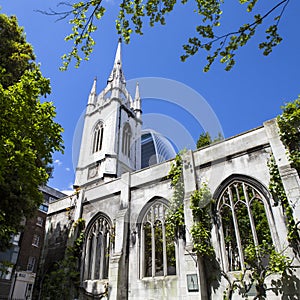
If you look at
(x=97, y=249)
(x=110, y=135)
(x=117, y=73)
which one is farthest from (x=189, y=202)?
(x=117, y=73)

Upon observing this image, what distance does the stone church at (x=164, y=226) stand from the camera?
886cm

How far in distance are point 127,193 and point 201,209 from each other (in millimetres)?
4552

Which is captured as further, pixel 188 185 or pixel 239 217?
pixel 188 185

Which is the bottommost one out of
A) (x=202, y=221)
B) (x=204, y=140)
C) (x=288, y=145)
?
(x=202, y=221)

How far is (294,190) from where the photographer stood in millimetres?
8234

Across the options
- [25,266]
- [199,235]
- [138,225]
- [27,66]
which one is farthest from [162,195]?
[25,266]

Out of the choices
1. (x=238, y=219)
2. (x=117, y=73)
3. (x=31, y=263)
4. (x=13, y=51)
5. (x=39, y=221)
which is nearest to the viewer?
(x=238, y=219)

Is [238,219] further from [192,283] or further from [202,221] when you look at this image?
[192,283]

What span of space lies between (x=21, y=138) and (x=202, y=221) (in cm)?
760

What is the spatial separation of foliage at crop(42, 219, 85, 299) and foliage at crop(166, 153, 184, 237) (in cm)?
596

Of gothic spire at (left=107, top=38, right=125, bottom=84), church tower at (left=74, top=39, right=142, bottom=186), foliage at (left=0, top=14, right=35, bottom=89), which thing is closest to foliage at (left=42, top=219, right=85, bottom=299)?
foliage at (left=0, top=14, right=35, bottom=89)

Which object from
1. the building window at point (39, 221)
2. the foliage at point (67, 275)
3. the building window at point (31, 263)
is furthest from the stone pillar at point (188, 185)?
the building window at point (39, 221)

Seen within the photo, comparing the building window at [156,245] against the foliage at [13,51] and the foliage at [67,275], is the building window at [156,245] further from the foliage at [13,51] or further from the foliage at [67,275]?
the foliage at [13,51]

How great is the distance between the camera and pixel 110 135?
31.1 metres
